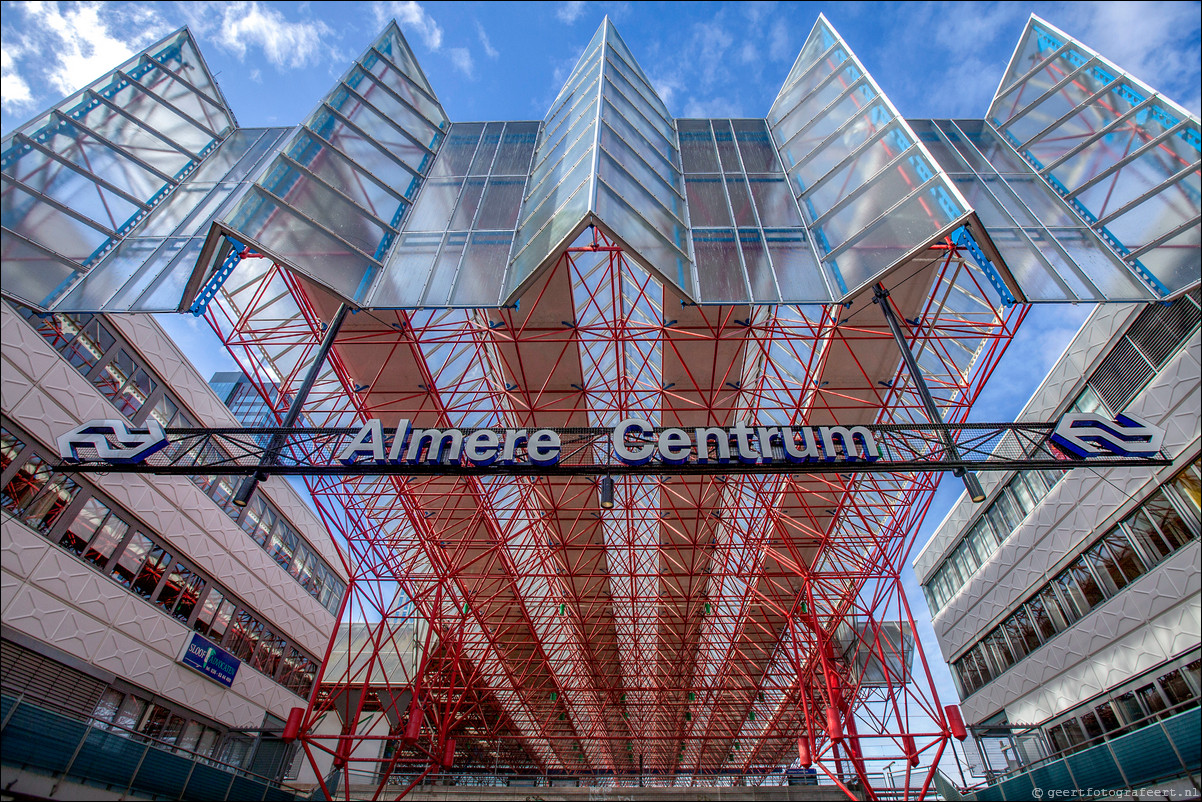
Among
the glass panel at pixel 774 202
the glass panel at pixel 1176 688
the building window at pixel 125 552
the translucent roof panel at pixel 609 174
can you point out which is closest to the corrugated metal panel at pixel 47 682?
the building window at pixel 125 552

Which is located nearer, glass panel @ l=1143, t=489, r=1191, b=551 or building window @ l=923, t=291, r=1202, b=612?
building window @ l=923, t=291, r=1202, b=612

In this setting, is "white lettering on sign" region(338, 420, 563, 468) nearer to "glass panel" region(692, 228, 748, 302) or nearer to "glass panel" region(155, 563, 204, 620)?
"glass panel" region(692, 228, 748, 302)

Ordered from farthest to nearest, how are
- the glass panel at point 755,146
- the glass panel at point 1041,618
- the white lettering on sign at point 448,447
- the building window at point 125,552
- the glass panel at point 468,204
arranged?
the glass panel at point 1041,618 < the glass panel at point 755,146 < the glass panel at point 468,204 < the building window at point 125,552 < the white lettering on sign at point 448,447

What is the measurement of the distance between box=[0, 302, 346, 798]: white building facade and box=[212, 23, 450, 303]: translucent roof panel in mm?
7520

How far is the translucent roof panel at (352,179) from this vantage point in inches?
658

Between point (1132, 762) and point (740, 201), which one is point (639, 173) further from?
point (1132, 762)

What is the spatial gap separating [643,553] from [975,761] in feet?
59.0

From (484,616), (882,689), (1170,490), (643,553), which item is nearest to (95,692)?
(484,616)

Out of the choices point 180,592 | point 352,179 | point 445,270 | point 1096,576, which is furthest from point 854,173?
point 180,592

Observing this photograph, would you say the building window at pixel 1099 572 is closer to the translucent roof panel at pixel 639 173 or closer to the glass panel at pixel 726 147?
the translucent roof panel at pixel 639 173

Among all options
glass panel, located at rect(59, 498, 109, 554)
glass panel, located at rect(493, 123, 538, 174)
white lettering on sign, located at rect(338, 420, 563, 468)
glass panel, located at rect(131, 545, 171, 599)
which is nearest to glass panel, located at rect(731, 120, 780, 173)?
glass panel, located at rect(493, 123, 538, 174)

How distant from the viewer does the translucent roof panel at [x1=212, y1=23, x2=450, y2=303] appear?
658 inches

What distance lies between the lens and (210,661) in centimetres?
2448

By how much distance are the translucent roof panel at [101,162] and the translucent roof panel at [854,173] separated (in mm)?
20033
